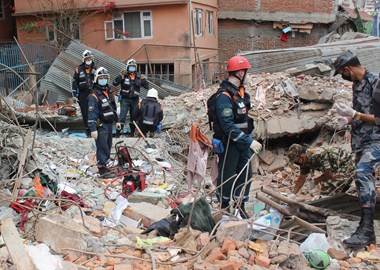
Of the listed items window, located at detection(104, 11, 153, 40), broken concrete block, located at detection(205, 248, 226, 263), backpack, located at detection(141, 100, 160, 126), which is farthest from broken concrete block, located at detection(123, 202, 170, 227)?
window, located at detection(104, 11, 153, 40)

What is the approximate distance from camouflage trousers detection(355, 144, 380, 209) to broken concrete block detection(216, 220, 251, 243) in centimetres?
121

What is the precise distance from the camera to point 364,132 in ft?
15.0

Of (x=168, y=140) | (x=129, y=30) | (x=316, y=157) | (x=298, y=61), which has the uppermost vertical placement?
(x=129, y=30)

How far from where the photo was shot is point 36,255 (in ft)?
11.3

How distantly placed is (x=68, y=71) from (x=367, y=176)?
41.3 feet

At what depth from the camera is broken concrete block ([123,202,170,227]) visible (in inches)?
186

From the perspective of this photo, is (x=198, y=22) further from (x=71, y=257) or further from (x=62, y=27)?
(x=71, y=257)

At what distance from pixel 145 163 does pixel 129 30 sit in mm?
11865

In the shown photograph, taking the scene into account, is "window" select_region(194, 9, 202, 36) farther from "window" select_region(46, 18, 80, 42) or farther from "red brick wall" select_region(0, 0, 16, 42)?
"red brick wall" select_region(0, 0, 16, 42)

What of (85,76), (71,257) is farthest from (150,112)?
(71,257)

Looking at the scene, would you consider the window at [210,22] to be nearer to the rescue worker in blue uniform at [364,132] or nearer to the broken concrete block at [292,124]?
the broken concrete block at [292,124]

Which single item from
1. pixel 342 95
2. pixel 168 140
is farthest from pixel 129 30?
pixel 342 95

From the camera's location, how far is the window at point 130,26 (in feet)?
59.9

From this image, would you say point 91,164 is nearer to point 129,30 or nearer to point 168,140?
point 168,140
